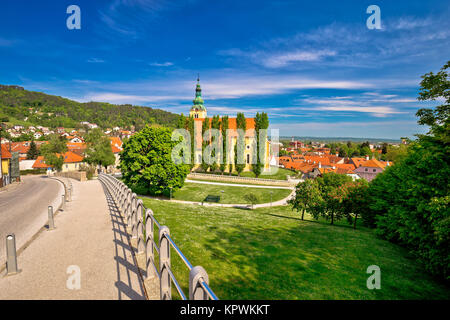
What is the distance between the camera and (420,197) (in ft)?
36.8

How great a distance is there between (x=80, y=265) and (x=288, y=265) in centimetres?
698

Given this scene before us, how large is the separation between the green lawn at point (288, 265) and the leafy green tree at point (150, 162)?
846 inches

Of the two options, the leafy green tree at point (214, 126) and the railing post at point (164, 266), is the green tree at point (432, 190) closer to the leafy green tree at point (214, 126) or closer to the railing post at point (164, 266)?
the railing post at point (164, 266)

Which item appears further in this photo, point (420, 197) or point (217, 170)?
point (217, 170)

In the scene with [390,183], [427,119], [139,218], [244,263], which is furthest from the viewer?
[390,183]

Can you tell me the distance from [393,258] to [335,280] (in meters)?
6.53

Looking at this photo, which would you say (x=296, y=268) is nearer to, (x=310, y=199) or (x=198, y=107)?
(x=310, y=199)

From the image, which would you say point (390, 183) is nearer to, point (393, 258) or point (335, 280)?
point (393, 258)

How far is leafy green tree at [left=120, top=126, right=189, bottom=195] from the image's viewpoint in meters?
31.8

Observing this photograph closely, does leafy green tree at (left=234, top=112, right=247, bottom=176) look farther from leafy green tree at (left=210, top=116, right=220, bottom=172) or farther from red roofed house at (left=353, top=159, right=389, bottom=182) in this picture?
red roofed house at (left=353, top=159, right=389, bottom=182)

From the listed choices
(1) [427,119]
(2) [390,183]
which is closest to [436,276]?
(2) [390,183]

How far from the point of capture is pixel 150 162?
32625 millimetres

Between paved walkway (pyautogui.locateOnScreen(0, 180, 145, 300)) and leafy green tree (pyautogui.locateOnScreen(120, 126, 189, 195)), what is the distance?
22.8 metres
